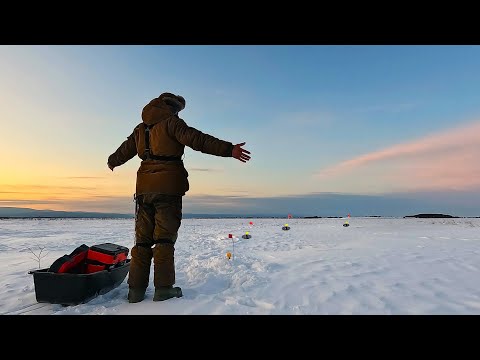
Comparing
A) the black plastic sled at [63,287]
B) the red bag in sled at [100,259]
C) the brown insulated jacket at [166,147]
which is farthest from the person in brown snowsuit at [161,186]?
the black plastic sled at [63,287]

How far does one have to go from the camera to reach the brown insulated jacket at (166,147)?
13.4 ft

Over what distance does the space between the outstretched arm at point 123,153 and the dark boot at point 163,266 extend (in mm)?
1628

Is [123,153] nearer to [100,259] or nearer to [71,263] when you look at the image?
[100,259]

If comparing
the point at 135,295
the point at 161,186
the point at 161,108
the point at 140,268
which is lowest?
the point at 135,295

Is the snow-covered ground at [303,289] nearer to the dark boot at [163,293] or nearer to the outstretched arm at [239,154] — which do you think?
the dark boot at [163,293]

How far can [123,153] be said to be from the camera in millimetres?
4891

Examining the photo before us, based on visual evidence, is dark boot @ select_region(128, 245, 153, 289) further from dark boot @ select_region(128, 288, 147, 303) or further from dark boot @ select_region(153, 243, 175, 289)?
dark boot @ select_region(153, 243, 175, 289)

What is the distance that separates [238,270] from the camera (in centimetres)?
578

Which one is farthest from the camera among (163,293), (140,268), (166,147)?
(166,147)

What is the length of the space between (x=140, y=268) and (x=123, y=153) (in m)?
1.86

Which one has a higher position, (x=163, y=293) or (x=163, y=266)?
(x=163, y=266)

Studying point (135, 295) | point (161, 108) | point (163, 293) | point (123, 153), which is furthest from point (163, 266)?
point (161, 108)

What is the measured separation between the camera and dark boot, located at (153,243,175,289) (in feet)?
13.2
